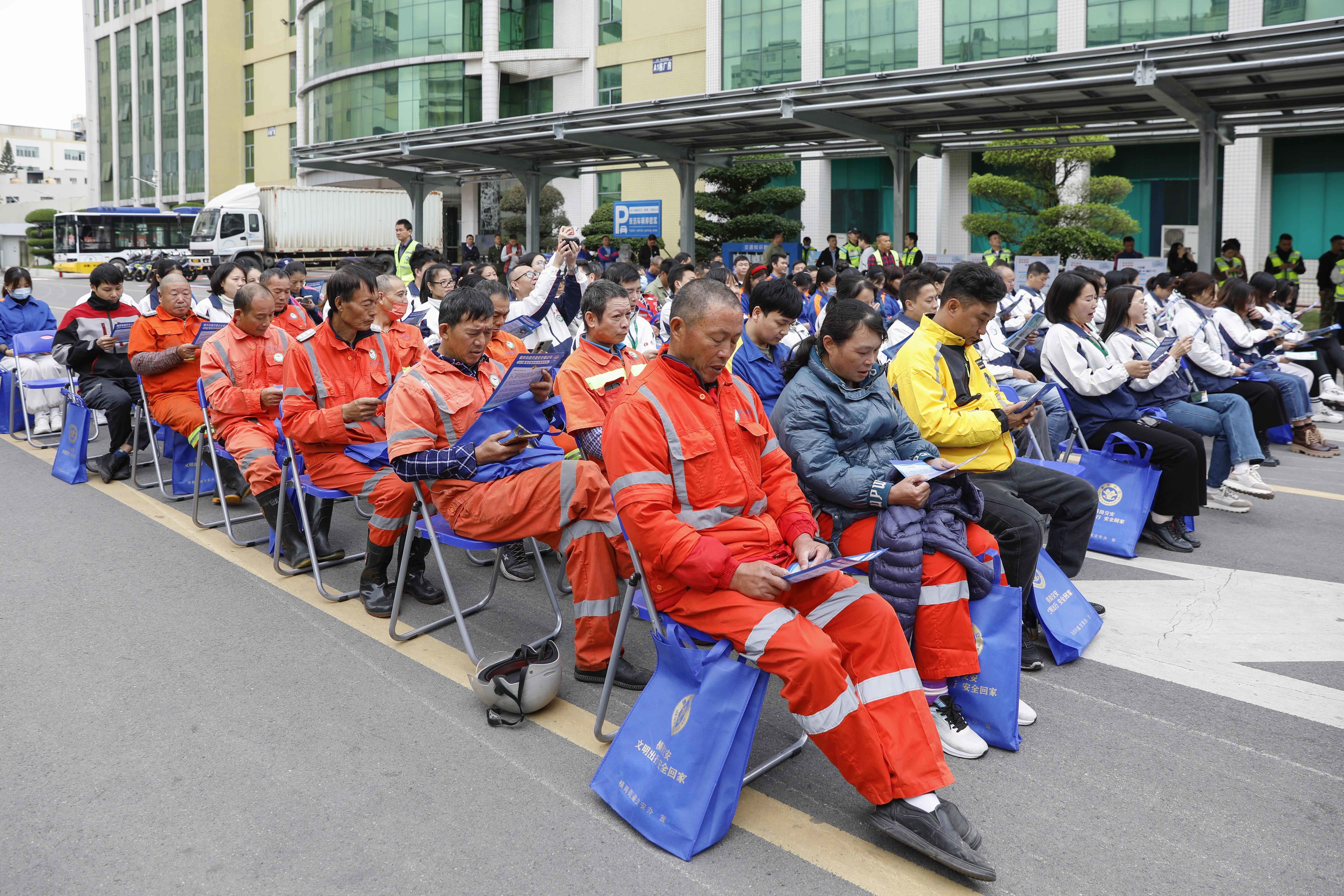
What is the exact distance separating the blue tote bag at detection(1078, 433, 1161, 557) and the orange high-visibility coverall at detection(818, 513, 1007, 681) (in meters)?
2.65

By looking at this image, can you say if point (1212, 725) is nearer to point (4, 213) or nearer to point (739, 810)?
point (739, 810)

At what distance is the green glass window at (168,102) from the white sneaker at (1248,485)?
69869 millimetres

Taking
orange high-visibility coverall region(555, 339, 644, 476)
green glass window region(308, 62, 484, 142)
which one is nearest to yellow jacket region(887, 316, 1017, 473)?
orange high-visibility coverall region(555, 339, 644, 476)

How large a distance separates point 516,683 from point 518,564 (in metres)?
2.11

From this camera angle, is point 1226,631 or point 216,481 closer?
point 1226,631

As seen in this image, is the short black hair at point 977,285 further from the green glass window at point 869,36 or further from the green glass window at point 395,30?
the green glass window at point 395,30

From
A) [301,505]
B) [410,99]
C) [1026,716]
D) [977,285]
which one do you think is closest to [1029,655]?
[1026,716]

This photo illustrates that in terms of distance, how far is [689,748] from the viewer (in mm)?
2969

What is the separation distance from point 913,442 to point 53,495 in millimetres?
6614

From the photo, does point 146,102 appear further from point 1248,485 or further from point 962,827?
point 962,827

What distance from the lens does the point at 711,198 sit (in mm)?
30797

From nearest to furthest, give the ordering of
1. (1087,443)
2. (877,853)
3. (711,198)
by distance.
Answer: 1. (877,853)
2. (1087,443)
3. (711,198)

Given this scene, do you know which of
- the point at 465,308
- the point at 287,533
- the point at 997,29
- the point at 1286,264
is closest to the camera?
the point at 465,308

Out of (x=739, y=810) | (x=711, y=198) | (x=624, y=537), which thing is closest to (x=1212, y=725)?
(x=739, y=810)
